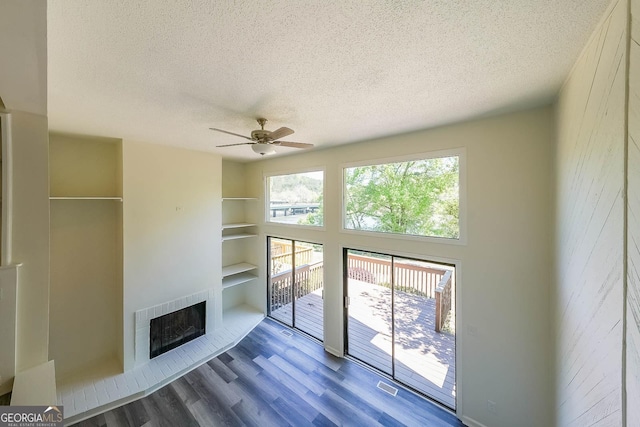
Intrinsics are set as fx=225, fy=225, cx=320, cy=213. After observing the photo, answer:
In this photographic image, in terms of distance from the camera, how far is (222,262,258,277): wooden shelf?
16.4 ft

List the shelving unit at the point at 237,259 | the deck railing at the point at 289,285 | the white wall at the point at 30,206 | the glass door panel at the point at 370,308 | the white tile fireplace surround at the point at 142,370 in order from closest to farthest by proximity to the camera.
A: the white wall at the point at 30,206 → the white tile fireplace surround at the point at 142,370 → the glass door panel at the point at 370,308 → the deck railing at the point at 289,285 → the shelving unit at the point at 237,259

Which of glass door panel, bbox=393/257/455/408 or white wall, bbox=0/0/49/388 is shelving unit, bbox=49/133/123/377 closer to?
white wall, bbox=0/0/49/388

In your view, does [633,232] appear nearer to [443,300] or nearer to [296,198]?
[443,300]

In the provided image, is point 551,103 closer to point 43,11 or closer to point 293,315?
point 43,11

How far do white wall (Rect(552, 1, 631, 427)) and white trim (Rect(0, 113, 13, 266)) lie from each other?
115 inches

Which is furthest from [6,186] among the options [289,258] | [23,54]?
[289,258]

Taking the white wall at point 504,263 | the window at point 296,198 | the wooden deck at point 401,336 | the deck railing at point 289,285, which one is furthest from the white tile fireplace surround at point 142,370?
the white wall at point 504,263

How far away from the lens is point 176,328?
402 centimetres

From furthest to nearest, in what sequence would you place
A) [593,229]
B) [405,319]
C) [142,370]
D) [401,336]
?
[405,319], [401,336], [142,370], [593,229]

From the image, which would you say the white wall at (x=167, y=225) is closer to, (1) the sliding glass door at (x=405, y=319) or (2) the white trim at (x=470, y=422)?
(1) the sliding glass door at (x=405, y=319)

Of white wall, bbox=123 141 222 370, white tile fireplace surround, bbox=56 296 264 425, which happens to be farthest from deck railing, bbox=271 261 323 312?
white wall, bbox=123 141 222 370

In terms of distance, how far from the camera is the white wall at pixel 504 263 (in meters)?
2.27

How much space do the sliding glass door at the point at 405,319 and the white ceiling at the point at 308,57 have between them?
2.15 meters

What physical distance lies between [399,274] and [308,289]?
2.33 m
